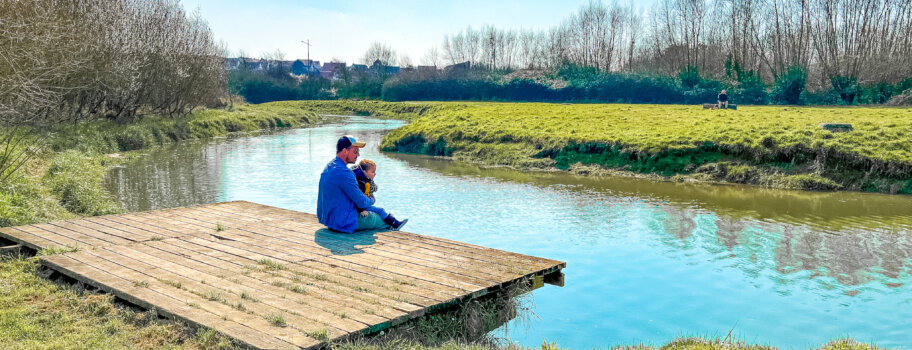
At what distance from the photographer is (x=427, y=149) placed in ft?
95.5

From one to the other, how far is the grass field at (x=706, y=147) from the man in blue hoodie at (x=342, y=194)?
14096 millimetres

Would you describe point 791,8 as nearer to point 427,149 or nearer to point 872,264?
point 427,149

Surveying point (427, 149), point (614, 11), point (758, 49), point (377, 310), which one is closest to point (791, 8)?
point (758, 49)

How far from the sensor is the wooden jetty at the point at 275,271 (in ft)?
18.1

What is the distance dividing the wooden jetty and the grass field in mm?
14418

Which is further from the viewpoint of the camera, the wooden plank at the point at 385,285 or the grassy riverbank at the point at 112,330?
the wooden plank at the point at 385,285

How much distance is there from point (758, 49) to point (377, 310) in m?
61.2

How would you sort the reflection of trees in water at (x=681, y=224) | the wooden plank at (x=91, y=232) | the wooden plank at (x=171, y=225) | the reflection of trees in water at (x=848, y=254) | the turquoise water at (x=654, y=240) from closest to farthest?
the turquoise water at (x=654, y=240) < the wooden plank at (x=91, y=232) < the wooden plank at (x=171, y=225) < the reflection of trees in water at (x=848, y=254) < the reflection of trees in water at (x=681, y=224)

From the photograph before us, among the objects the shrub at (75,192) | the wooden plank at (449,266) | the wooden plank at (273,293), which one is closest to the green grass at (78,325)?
the wooden plank at (273,293)

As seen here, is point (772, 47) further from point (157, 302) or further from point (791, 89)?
point (157, 302)

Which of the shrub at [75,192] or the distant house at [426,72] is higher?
the distant house at [426,72]

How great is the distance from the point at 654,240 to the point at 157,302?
9113mm

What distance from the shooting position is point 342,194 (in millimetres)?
8883

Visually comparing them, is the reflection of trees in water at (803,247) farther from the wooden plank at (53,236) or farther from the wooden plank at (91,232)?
the wooden plank at (53,236)
